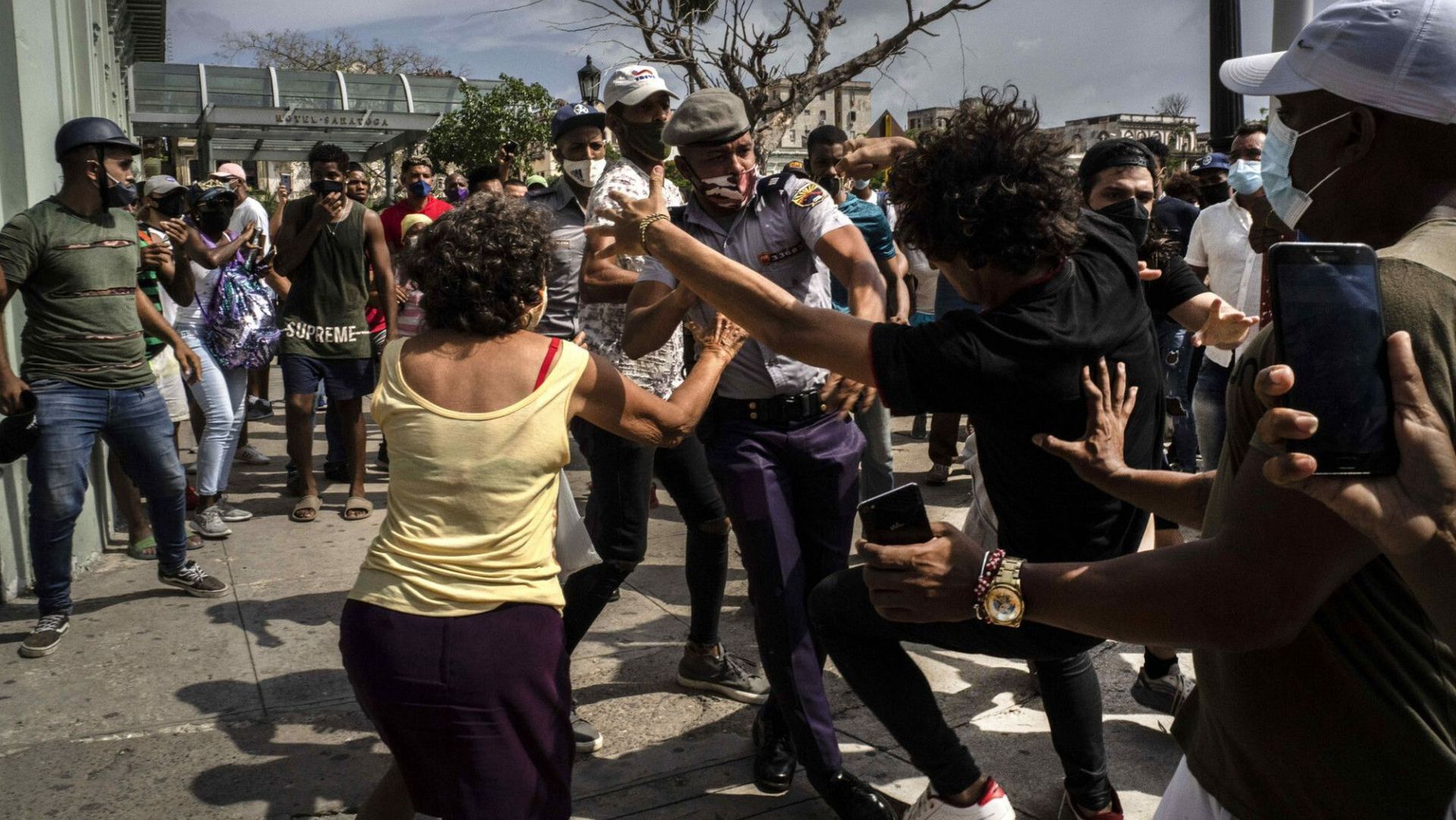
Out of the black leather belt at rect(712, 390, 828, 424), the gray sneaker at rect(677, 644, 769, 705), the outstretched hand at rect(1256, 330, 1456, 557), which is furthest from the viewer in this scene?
the gray sneaker at rect(677, 644, 769, 705)

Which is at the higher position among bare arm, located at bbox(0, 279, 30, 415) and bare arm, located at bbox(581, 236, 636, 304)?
bare arm, located at bbox(581, 236, 636, 304)

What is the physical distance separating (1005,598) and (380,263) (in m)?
6.19

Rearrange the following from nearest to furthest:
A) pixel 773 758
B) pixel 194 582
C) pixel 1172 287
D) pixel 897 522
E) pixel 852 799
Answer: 1. pixel 897 522
2. pixel 852 799
3. pixel 773 758
4. pixel 1172 287
5. pixel 194 582

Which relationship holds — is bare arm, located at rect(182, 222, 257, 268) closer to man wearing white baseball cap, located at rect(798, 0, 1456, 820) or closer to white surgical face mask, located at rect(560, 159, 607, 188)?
white surgical face mask, located at rect(560, 159, 607, 188)

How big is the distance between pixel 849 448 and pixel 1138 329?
1.13 metres

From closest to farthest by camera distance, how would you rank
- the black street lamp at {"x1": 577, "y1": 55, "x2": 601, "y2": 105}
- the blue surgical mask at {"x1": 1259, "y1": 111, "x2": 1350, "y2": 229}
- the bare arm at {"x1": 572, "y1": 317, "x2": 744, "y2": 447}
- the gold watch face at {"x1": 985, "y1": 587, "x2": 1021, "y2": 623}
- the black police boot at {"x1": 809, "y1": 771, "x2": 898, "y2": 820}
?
1. the blue surgical mask at {"x1": 1259, "y1": 111, "x2": 1350, "y2": 229}
2. the gold watch face at {"x1": 985, "y1": 587, "x2": 1021, "y2": 623}
3. the bare arm at {"x1": 572, "y1": 317, "x2": 744, "y2": 447}
4. the black police boot at {"x1": 809, "y1": 771, "x2": 898, "y2": 820}
5. the black street lamp at {"x1": 577, "y1": 55, "x2": 601, "y2": 105}

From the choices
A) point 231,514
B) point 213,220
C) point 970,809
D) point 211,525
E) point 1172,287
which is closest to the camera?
point 970,809

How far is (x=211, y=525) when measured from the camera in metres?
6.66

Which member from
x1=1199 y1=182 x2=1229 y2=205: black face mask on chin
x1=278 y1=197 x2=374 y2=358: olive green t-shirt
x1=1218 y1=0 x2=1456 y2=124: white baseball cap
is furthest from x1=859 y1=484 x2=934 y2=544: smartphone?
x1=1199 y1=182 x2=1229 y2=205: black face mask on chin

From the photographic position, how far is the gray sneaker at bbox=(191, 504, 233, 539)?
664 centimetres

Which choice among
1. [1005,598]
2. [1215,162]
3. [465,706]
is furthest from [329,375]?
[1215,162]

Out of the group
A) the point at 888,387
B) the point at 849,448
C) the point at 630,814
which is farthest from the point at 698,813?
the point at 888,387

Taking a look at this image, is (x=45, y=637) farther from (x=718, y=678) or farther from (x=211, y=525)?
(x=718, y=678)

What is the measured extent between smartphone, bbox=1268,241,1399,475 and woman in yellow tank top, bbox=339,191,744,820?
5.68 feet
